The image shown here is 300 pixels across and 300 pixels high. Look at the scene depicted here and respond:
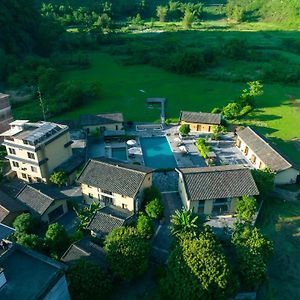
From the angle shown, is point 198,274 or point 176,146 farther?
point 176,146

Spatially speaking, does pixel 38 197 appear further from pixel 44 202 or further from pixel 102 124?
pixel 102 124

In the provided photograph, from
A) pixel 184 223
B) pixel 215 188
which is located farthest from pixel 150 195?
pixel 215 188

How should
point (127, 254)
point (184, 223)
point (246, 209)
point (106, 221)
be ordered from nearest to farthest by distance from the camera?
point (127, 254) → point (184, 223) → point (106, 221) → point (246, 209)

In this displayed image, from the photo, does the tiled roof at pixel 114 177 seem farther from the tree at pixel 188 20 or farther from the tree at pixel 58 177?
the tree at pixel 188 20

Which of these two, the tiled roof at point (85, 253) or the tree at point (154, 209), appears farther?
the tree at point (154, 209)

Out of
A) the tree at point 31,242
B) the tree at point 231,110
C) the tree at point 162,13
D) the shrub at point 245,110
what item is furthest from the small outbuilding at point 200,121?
the tree at point 162,13

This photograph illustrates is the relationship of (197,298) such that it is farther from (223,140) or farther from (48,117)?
(48,117)

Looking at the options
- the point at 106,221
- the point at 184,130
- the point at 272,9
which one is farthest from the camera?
the point at 272,9
